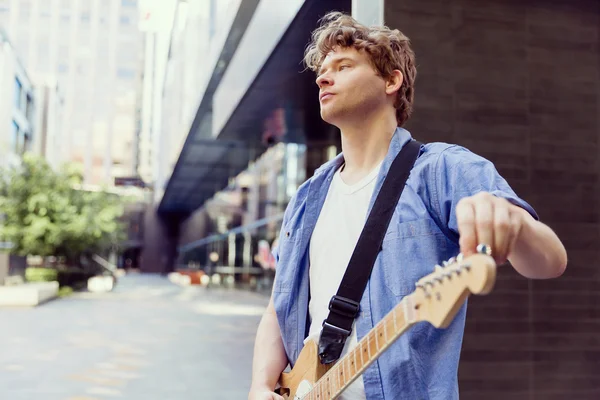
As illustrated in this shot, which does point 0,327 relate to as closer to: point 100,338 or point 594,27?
point 100,338

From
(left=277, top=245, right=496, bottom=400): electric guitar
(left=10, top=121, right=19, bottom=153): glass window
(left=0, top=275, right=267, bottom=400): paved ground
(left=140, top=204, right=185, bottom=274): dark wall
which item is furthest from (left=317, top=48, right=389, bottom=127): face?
(left=140, top=204, right=185, bottom=274): dark wall

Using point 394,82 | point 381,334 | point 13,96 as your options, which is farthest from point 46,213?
point 381,334

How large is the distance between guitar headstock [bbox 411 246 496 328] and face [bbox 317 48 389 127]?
751mm

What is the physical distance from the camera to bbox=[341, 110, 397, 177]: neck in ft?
6.00

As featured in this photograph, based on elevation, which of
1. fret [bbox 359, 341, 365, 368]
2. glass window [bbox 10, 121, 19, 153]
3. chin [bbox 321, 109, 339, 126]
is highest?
glass window [bbox 10, 121, 19, 153]

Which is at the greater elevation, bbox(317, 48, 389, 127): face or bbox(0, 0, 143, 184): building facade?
bbox(0, 0, 143, 184): building facade

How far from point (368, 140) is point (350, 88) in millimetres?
162

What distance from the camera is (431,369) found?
4.93 feet

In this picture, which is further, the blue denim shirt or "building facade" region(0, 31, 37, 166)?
"building facade" region(0, 31, 37, 166)

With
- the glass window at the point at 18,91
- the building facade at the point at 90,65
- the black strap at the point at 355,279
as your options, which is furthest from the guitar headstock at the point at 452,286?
the building facade at the point at 90,65

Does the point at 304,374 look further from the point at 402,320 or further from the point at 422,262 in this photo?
the point at 402,320

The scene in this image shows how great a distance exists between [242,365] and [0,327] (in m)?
5.75

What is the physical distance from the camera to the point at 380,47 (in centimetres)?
183

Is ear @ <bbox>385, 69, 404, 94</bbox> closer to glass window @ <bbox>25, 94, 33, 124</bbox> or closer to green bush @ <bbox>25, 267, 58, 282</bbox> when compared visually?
green bush @ <bbox>25, 267, 58, 282</bbox>
